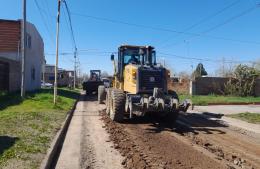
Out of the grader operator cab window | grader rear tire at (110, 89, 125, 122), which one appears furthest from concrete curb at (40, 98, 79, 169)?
the grader operator cab window

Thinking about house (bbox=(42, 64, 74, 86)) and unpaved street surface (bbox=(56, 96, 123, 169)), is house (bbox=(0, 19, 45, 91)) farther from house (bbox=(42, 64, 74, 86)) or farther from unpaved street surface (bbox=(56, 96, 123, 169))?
house (bbox=(42, 64, 74, 86))

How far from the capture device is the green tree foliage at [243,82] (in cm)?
4072

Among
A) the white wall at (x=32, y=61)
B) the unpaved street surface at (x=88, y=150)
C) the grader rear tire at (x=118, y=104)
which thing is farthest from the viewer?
the white wall at (x=32, y=61)

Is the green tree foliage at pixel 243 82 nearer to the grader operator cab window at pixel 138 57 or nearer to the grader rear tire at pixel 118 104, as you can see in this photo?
the grader operator cab window at pixel 138 57

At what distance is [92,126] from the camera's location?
15.4m

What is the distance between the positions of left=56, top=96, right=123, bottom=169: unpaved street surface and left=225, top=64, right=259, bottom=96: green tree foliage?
28294 mm

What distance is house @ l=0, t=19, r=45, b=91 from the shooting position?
27953 millimetres

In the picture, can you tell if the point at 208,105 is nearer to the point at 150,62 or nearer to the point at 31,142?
the point at 150,62

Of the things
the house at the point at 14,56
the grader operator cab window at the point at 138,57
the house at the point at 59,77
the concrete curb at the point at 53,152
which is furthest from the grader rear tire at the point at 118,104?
the house at the point at 59,77

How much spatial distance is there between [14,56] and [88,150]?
24082 millimetres

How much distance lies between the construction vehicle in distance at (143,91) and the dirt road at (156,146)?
63 cm

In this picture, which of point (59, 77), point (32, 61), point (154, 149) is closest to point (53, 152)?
point (154, 149)

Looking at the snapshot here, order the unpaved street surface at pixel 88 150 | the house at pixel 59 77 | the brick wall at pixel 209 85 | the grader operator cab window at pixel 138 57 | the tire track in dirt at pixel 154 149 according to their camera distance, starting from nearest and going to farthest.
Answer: the tire track in dirt at pixel 154 149 → the unpaved street surface at pixel 88 150 → the grader operator cab window at pixel 138 57 → the brick wall at pixel 209 85 → the house at pixel 59 77

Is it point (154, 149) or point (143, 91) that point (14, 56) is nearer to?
point (143, 91)
